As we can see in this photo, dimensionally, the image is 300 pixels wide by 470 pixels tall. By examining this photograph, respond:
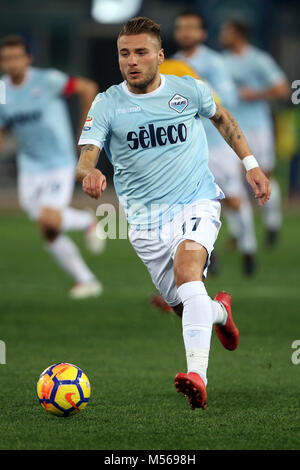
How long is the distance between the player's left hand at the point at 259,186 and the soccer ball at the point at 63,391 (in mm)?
1397

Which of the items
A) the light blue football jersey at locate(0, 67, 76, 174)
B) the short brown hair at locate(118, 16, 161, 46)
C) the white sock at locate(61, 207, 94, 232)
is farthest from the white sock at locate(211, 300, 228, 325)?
the light blue football jersey at locate(0, 67, 76, 174)

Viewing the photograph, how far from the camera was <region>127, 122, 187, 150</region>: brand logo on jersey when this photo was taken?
5730mm

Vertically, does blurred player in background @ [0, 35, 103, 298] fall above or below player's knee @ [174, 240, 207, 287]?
above

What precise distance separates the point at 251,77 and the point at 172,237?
810 cm

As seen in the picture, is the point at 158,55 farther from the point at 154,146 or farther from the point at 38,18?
the point at 38,18

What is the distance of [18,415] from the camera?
5.24 m

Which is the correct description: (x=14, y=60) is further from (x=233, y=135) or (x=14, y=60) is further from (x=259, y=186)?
(x=259, y=186)

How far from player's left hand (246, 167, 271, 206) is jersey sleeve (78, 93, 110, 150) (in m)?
0.87

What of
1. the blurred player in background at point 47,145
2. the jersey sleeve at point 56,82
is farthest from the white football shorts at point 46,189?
the jersey sleeve at point 56,82

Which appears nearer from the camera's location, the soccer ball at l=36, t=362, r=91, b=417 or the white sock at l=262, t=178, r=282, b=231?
the soccer ball at l=36, t=362, r=91, b=417

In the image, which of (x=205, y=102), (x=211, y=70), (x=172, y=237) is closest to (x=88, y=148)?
(x=172, y=237)

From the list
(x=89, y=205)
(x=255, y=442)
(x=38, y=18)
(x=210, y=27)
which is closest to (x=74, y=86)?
(x=255, y=442)

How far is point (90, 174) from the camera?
506 centimetres

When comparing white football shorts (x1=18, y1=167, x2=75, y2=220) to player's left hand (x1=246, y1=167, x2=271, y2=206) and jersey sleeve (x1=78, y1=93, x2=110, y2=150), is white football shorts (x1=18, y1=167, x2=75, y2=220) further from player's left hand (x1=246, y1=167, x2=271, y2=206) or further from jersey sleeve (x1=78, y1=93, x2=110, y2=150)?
player's left hand (x1=246, y1=167, x2=271, y2=206)
